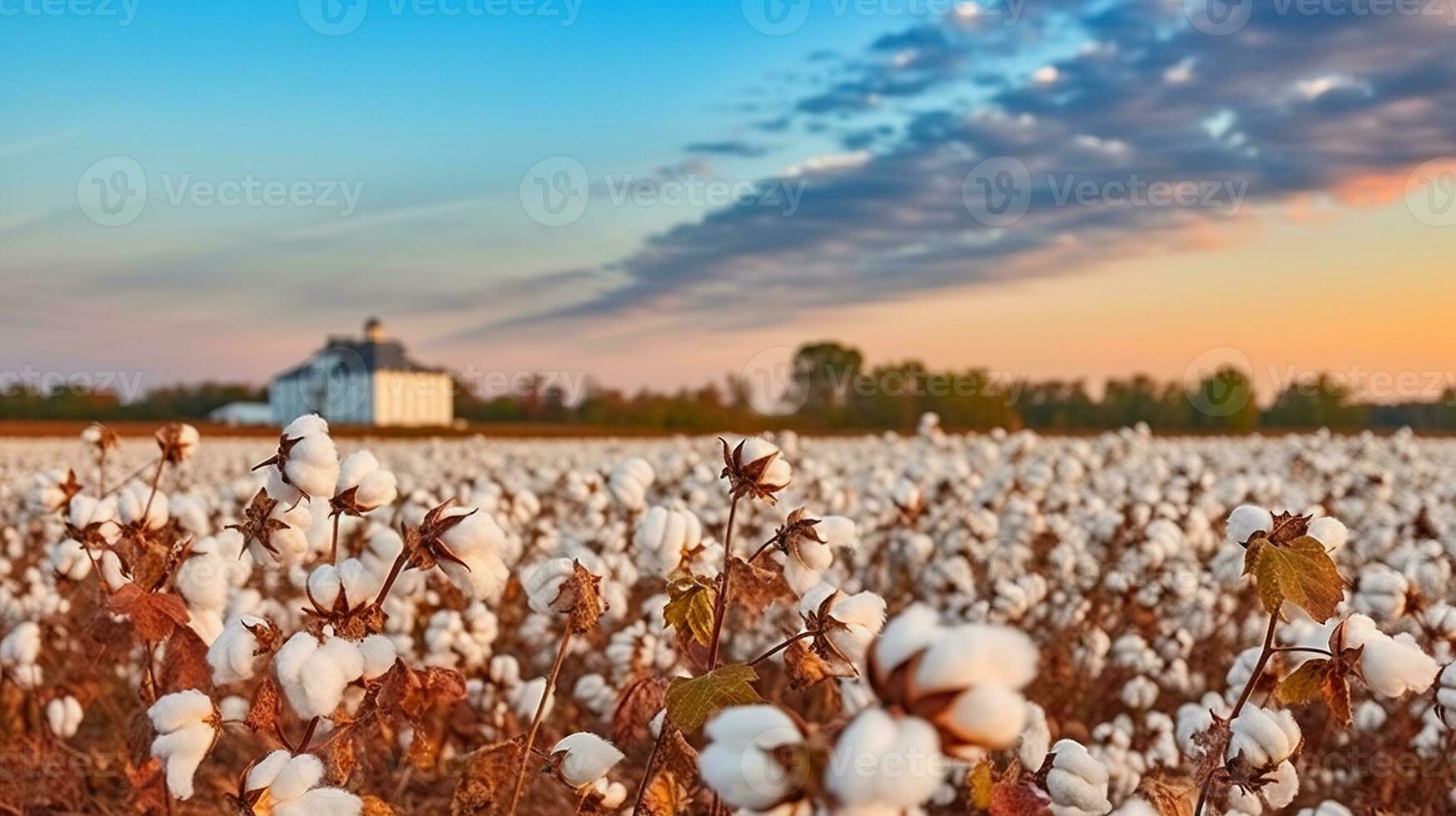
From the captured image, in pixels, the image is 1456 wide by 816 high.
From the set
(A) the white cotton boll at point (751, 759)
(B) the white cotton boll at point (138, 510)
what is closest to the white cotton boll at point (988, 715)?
(A) the white cotton boll at point (751, 759)

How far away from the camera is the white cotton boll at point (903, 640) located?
1.11 metres

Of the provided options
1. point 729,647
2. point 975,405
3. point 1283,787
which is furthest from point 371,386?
point 1283,787

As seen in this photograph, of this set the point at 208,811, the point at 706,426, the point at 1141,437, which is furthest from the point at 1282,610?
the point at 706,426

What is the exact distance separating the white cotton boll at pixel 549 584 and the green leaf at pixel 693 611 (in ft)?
0.68

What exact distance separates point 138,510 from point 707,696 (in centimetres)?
177

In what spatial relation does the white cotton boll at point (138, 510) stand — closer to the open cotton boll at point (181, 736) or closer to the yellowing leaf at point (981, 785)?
the open cotton boll at point (181, 736)

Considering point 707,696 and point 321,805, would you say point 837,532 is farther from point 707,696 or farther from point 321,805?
point 321,805

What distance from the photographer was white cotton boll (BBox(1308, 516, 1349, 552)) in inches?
89.2

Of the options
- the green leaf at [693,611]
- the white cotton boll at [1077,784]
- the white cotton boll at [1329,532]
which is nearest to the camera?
the white cotton boll at [1077,784]

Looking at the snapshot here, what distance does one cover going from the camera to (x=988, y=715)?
1077 mm

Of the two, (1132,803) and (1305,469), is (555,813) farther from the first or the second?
(1305,469)

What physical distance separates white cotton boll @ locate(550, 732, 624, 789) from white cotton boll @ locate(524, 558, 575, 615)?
9.3 inches

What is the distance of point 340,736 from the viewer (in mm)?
1973

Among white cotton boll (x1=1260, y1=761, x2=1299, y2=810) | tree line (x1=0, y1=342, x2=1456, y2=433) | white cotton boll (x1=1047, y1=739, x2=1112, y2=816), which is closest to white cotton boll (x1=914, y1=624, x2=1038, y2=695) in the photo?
white cotton boll (x1=1047, y1=739, x2=1112, y2=816)
